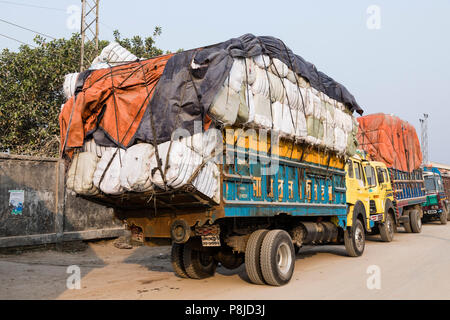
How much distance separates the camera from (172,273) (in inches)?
312

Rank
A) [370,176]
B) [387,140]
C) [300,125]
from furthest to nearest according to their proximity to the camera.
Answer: [387,140] → [370,176] → [300,125]

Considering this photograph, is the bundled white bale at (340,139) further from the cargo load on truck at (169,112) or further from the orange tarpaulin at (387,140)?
the orange tarpaulin at (387,140)

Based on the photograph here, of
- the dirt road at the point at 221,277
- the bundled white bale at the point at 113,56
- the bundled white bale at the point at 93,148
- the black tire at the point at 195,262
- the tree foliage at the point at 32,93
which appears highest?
the tree foliage at the point at 32,93

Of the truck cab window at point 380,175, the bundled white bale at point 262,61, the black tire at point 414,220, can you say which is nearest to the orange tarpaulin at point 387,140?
the black tire at point 414,220

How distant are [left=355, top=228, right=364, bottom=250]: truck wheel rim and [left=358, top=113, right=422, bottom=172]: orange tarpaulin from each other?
556 centimetres

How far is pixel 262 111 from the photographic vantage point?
627cm

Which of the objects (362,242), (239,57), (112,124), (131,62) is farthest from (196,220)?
(362,242)

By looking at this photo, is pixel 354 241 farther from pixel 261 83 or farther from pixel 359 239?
pixel 261 83

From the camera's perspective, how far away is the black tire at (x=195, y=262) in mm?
7191

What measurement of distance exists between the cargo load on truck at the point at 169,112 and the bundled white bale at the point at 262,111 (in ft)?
0.05

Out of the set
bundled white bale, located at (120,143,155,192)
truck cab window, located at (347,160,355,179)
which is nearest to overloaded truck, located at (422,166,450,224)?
truck cab window, located at (347,160,355,179)

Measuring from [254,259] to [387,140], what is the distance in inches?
428

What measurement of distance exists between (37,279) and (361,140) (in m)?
12.7

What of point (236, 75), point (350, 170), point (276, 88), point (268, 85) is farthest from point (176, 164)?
point (350, 170)
